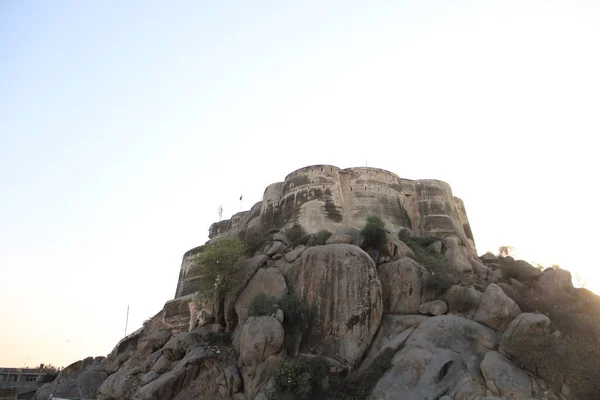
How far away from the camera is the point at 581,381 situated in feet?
74.4

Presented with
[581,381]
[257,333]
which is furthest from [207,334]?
[581,381]

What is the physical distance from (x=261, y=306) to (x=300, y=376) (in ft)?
17.6

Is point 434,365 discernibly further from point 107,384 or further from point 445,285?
point 107,384

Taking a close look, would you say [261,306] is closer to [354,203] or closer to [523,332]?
[523,332]

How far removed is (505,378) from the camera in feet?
76.2

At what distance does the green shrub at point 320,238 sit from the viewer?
34.2m

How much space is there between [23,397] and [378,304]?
42632 millimetres

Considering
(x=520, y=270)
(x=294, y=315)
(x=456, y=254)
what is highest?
(x=456, y=254)

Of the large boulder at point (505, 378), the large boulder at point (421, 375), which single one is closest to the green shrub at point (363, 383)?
the large boulder at point (421, 375)

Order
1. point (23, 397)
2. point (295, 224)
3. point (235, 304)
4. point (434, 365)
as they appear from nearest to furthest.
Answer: point (434, 365) < point (235, 304) < point (295, 224) < point (23, 397)

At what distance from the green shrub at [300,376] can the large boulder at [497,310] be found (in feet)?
29.8

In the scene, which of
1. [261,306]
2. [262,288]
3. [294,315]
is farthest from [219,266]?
[294,315]

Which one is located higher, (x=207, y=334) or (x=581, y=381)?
(x=207, y=334)

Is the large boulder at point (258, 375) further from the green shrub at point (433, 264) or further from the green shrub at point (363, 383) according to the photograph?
the green shrub at point (433, 264)
